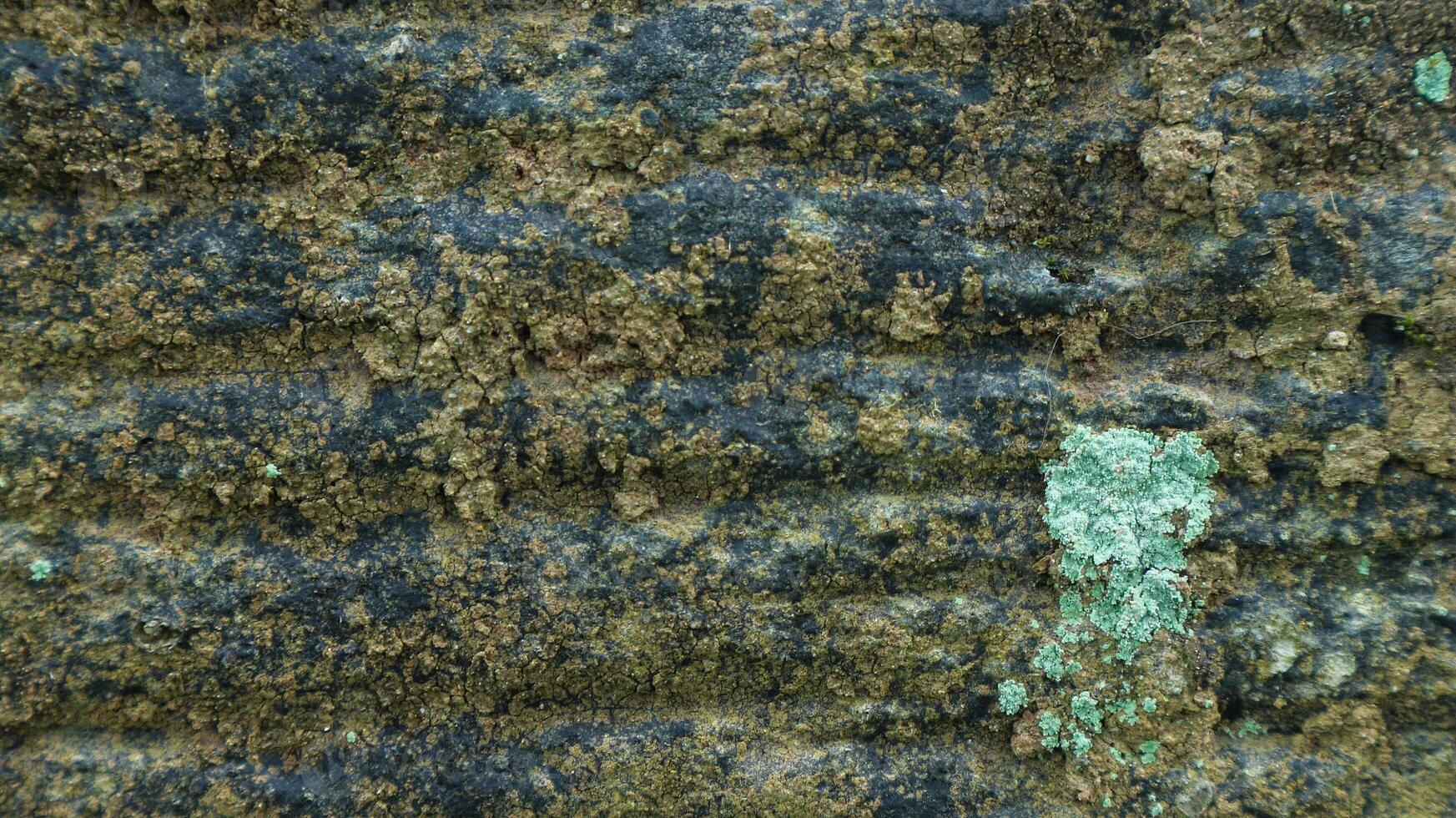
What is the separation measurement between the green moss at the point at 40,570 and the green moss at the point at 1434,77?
3.17 meters

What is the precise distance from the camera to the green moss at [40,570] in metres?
1.83

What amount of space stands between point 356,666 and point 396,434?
537mm

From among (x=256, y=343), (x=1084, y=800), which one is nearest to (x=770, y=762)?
(x=1084, y=800)

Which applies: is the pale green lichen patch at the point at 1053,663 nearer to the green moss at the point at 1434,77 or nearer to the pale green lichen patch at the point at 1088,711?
the pale green lichen patch at the point at 1088,711

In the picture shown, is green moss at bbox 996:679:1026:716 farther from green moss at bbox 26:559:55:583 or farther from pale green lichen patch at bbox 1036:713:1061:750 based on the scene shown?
green moss at bbox 26:559:55:583

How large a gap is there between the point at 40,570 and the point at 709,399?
59.3 inches

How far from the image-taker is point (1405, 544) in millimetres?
1896

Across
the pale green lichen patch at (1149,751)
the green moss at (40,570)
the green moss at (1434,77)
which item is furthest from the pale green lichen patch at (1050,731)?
the green moss at (40,570)

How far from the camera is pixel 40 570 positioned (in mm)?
1827

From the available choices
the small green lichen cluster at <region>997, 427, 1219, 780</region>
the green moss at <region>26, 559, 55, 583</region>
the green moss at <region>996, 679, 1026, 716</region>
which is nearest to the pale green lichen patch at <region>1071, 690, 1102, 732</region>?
the small green lichen cluster at <region>997, 427, 1219, 780</region>

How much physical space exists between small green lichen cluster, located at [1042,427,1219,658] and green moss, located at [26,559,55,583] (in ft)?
7.40

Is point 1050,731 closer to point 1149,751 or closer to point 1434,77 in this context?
point 1149,751

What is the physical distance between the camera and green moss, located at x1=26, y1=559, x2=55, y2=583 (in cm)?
183

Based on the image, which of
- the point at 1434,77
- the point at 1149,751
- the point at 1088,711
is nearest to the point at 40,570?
the point at 1088,711
